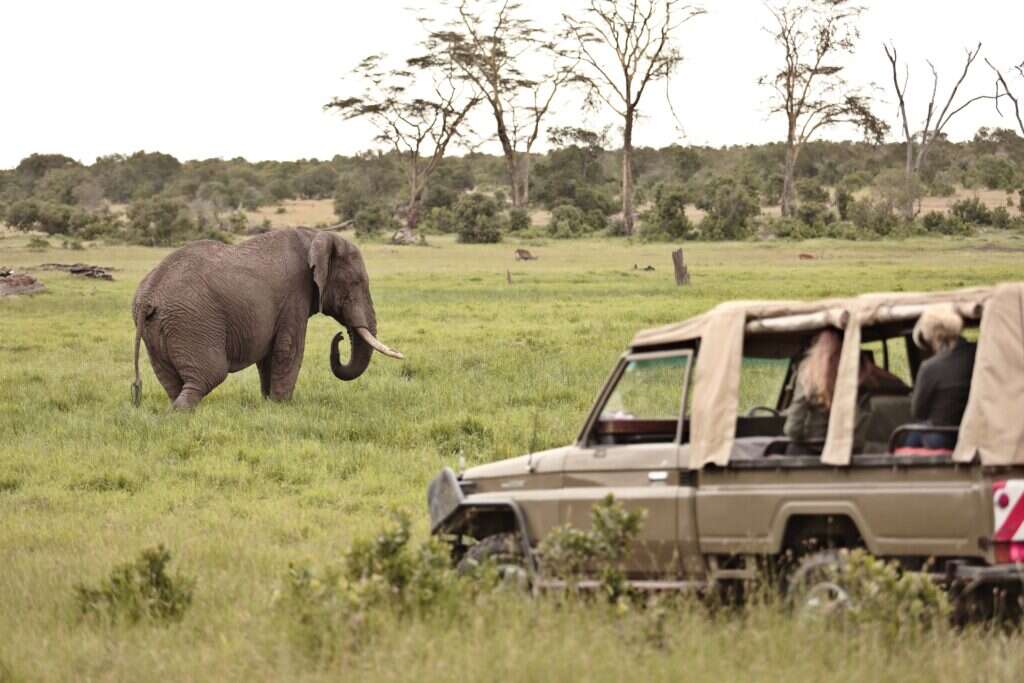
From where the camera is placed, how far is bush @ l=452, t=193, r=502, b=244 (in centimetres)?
6391

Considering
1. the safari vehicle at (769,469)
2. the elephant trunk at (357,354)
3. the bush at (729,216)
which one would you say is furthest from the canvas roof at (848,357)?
the bush at (729,216)

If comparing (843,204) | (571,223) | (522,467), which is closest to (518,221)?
(571,223)

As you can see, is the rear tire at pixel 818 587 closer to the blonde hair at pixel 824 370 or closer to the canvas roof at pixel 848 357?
the canvas roof at pixel 848 357

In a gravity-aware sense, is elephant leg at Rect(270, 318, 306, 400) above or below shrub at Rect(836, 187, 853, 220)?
below

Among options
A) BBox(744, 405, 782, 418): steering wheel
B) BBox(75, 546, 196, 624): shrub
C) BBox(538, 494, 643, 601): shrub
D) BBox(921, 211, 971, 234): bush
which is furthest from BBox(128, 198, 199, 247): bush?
BBox(538, 494, 643, 601): shrub

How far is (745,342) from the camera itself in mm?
7680

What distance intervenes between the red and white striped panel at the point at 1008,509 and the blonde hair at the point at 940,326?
810mm

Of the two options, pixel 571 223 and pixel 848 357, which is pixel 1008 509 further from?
pixel 571 223

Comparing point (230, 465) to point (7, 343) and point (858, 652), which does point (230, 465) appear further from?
point (7, 343)

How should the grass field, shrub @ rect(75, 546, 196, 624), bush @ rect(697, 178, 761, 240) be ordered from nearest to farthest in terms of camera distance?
the grass field, shrub @ rect(75, 546, 196, 624), bush @ rect(697, 178, 761, 240)

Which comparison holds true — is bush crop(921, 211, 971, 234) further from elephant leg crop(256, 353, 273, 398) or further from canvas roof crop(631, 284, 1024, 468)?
canvas roof crop(631, 284, 1024, 468)

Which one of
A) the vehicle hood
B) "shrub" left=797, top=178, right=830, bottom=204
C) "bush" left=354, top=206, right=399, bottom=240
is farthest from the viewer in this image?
"shrub" left=797, top=178, right=830, bottom=204

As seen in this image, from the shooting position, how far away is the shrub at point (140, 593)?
7387mm

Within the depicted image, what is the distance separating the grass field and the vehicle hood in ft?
3.64
